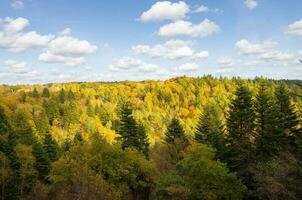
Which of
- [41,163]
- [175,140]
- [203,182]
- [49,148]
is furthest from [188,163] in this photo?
[49,148]

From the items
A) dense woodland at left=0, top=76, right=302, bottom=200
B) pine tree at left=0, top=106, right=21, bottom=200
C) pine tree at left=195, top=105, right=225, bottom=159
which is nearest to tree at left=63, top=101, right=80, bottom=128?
dense woodland at left=0, top=76, right=302, bottom=200

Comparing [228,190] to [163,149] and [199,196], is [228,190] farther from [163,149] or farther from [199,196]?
[163,149]

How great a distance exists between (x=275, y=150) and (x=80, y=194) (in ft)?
77.8

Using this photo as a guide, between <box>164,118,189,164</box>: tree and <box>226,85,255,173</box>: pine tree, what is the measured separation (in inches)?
427

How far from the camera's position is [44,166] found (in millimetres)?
57281

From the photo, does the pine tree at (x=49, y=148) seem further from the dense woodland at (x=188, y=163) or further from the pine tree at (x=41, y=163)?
the dense woodland at (x=188, y=163)

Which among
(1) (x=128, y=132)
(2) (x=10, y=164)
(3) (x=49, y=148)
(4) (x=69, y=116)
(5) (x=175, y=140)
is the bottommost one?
(4) (x=69, y=116)

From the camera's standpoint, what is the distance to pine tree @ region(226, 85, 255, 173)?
43.9 metres

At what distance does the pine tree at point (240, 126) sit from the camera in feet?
144

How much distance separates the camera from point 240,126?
4659 cm

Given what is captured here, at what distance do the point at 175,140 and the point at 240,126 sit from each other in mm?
12525

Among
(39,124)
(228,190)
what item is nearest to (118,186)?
(228,190)

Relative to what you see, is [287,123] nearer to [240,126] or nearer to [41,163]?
[240,126]

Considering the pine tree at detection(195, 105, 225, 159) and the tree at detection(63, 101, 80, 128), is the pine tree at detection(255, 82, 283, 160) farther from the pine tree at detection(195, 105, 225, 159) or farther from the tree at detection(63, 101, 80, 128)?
the tree at detection(63, 101, 80, 128)
